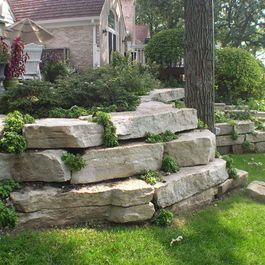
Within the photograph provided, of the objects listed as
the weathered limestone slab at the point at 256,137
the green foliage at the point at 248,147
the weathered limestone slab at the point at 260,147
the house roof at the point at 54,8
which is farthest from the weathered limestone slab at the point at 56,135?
the house roof at the point at 54,8

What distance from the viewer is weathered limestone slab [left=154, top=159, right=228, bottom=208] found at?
4281 mm

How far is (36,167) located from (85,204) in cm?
61

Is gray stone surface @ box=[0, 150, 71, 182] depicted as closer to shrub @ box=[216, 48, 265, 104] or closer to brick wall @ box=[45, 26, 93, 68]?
shrub @ box=[216, 48, 265, 104]

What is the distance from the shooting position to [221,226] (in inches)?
171

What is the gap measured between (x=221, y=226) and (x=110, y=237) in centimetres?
129

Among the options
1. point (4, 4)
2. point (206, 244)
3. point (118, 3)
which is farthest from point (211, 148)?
point (118, 3)

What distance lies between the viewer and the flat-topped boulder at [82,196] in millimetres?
3794

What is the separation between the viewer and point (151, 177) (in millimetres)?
4367

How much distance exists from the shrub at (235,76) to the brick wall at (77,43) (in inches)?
273

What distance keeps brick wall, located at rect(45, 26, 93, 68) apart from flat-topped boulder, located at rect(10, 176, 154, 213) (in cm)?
1319

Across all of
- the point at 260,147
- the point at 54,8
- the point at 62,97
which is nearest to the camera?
the point at 62,97

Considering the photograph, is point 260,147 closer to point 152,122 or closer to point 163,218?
point 152,122

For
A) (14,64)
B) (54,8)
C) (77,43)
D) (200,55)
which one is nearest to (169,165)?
(200,55)

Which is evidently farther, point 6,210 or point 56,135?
point 56,135
